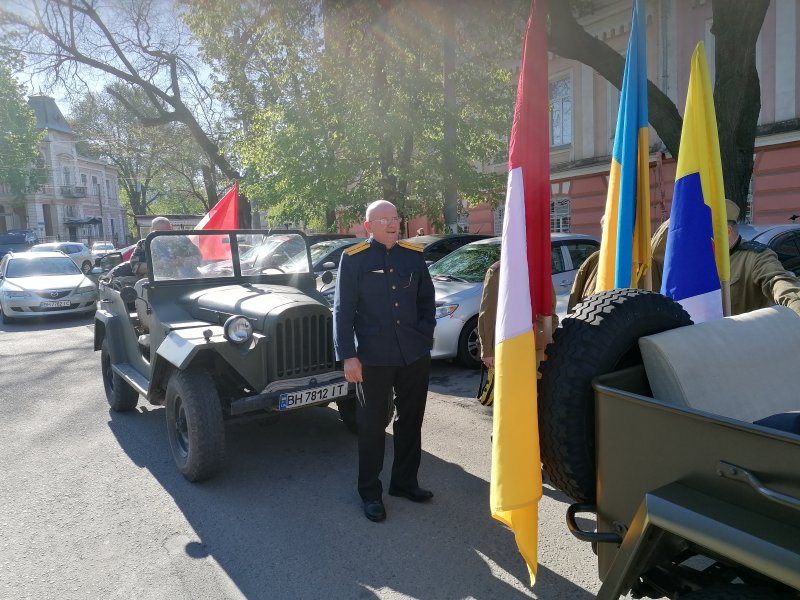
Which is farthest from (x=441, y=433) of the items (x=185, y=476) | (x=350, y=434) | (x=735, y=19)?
(x=735, y=19)

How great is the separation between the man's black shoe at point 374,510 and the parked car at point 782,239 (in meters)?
4.96

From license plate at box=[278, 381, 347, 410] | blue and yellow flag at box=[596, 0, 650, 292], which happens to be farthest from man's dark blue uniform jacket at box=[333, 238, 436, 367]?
blue and yellow flag at box=[596, 0, 650, 292]

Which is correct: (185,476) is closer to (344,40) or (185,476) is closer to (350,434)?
(350,434)

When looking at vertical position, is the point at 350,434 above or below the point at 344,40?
below

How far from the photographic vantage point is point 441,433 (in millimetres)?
5098

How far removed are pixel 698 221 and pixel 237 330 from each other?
9.41 ft

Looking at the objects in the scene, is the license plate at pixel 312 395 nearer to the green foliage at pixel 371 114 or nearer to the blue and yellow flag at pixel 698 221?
the blue and yellow flag at pixel 698 221

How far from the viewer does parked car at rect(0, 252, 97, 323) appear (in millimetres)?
12086

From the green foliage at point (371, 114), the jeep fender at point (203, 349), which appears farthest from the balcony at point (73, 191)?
the jeep fender at point (203, 349)

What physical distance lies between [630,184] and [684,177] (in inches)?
11.9

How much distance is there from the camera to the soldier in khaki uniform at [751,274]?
10.7ft

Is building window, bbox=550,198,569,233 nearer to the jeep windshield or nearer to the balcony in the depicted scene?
the jeep windshield

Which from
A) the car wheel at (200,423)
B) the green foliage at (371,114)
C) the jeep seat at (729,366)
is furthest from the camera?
the green foliage at (371,114)

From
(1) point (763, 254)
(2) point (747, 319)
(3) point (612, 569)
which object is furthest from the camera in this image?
(1) point (763, 254)
